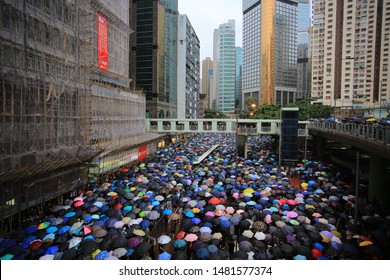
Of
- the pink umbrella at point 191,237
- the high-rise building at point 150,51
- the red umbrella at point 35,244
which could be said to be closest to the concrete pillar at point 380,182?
the pink umbrella at point 191,237

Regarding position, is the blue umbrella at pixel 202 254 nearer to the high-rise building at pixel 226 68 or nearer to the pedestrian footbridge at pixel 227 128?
the pedestrian footbridge at pixel 227 128

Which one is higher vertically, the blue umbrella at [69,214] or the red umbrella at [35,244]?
the blue umbrella at [69,214]

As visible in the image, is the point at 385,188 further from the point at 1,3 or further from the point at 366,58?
the point at 366,58

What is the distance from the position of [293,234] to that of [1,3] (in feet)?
55.6

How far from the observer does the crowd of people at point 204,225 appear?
10875 millimetres

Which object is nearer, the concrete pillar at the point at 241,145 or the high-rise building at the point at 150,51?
the concrete pillar at the point at 241,145

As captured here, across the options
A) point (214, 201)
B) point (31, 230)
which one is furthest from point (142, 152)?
point (31, 230)

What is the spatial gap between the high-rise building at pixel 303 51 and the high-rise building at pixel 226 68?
39.4 m

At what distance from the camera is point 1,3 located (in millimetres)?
13203

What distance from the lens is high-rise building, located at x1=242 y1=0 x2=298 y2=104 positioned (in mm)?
146625

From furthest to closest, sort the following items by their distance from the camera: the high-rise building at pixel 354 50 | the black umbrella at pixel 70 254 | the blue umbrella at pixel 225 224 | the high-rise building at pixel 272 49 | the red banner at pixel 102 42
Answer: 1. the high-rise building at pixel 272 49
2. the high-rise building at pixel 354 50
3. the red banner at pixel 102 42
4. the blue umbrella at pixel 225 224
5. the black umbrella at pixel 70 254

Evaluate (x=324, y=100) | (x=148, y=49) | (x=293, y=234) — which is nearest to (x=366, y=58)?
(x=324, y=100)

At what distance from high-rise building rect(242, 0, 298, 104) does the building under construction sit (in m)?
134

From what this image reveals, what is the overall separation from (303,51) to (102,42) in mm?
173209
